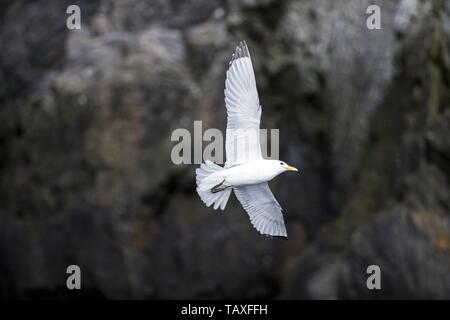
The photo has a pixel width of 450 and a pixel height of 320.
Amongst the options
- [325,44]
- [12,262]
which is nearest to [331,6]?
[325,44]

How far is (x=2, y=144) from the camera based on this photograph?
9.40 m

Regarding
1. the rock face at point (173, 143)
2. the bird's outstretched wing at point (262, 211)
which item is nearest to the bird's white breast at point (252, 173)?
the bird's outstretched wing at point (262, 211)

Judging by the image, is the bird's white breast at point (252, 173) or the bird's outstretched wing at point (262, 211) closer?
the bird's white breast at point (252, 173)

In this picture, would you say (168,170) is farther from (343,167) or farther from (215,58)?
(343,167)

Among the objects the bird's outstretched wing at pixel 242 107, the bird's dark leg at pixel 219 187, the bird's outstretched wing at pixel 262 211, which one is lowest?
the bird's outstretched wing at pixel 262 211

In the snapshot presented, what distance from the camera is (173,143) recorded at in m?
8.58

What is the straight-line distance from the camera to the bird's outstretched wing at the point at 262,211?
5590 millimetres

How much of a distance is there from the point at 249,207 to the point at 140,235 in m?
3.35

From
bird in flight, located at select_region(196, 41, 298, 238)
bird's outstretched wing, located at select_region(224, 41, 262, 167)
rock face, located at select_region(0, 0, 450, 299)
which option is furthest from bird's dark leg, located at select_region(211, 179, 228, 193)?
rock face, located at select_region(0, 0, 450, 299)

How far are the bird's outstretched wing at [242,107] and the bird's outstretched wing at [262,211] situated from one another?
0.37 m

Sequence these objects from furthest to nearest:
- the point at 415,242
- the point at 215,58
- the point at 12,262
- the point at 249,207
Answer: the point at 12,262 < the point at 215,58 < the point at 415,242 < the point at 249,207

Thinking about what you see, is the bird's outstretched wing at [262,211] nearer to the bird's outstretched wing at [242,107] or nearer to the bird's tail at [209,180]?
the bird's tail at [209,180]

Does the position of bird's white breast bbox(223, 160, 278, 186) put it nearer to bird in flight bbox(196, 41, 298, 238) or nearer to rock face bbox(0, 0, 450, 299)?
bird in flight bbox(196, 41, 298, 238)

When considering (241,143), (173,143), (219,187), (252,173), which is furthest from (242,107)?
(173,143)
